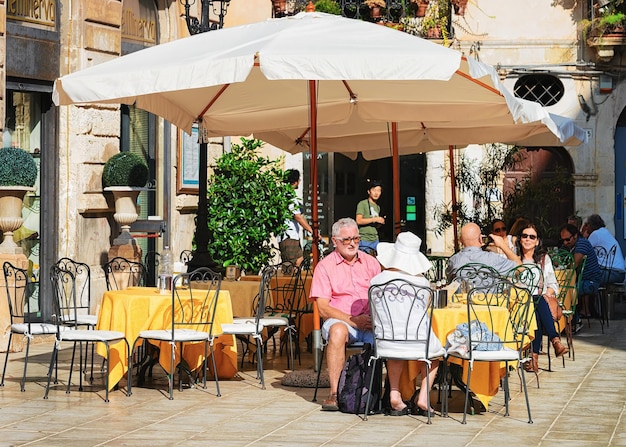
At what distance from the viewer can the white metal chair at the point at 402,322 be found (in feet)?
28.7

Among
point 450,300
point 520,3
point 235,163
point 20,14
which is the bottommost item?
point 450,300

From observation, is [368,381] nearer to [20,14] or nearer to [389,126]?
[389,126]

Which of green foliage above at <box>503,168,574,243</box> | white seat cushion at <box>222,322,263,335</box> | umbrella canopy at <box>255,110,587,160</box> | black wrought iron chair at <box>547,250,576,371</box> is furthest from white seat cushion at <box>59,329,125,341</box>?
green foliage above at <box>503,168,574,243</box>

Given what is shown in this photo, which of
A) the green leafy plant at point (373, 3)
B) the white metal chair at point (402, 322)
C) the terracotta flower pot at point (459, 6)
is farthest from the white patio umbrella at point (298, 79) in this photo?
the terracotta flower pot at point (459, 6)

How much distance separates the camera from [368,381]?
353 inches

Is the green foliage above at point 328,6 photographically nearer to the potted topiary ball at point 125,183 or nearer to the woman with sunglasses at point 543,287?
the potted topiary ball at point 125,183

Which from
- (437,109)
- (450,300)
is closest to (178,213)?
(437,109)

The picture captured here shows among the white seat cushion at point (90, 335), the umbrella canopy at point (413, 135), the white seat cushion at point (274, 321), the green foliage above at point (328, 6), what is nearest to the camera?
the white seat cushion at point (90, 335)

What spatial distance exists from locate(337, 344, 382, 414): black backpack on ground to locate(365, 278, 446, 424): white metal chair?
120 millimetres

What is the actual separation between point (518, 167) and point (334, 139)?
8608 millimetres

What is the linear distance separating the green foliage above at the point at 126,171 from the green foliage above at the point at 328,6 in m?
7.62

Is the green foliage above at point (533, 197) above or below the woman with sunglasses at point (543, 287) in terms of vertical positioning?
above

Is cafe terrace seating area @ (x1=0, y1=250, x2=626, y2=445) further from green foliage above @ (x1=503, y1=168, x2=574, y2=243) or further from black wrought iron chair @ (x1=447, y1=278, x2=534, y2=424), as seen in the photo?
green foliage above @ (x1=503, y1=168, x2=574, y2=243)

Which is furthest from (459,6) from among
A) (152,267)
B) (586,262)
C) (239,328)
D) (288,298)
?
(239,328)
